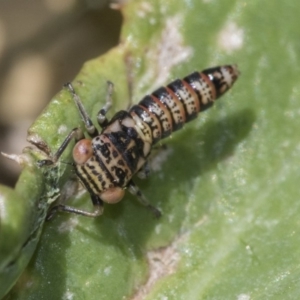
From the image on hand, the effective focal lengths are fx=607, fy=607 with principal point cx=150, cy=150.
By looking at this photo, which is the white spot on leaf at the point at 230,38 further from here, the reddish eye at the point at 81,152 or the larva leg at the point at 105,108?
the reddish eye at the point at 81,152

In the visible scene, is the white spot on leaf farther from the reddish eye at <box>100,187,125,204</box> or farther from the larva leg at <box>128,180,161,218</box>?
the reddish eye at <box>100,187,125,204</box>

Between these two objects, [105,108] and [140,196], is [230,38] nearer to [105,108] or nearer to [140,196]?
[105,108]

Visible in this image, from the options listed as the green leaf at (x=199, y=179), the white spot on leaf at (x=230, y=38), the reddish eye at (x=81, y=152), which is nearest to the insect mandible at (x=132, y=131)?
the reddish eye at (x=81, y=152)

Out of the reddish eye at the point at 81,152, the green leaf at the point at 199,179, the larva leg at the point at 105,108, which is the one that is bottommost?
the green leaf at the point at 199,179

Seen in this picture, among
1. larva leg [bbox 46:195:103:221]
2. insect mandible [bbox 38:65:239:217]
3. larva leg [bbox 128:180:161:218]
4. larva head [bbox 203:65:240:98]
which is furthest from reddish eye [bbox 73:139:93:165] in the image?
larva head [bbox 203:65:240:98]

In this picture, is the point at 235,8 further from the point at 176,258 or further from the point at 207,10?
the point at 176,258

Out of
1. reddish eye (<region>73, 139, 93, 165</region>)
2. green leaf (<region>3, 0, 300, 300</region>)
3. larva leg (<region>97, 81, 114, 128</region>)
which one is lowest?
green leaf (<region>3, 0, 300, 300</region>)

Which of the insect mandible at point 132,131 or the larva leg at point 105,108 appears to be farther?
the larva leg at point 105,108
